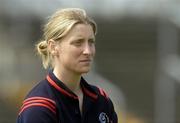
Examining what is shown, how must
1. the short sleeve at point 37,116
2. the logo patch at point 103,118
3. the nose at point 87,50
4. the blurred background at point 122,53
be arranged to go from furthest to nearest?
the blurred background at point 122,53 < the logo patch at point 103,118 < the nose at point 87,50 < the short sleeve at point 37,116

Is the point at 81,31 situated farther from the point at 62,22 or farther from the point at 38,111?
the point at 38,111

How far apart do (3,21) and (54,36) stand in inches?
379

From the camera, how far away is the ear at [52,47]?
12.8 ft

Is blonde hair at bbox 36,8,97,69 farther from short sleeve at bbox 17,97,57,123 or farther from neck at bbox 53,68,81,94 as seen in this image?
short sleeve at bbox 17,97,57,123

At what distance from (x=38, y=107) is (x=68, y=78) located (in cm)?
24

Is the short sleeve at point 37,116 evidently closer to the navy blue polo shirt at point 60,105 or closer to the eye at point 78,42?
the navy blue polo shirt at point 60,105

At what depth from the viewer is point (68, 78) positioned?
3.95 m

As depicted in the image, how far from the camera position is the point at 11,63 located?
42.9ft

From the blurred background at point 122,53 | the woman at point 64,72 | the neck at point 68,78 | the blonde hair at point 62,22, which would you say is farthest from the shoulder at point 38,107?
the blurred background at point 122,53

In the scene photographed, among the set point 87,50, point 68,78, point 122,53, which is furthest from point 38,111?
point 122,53

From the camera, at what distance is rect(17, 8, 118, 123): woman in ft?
12.5

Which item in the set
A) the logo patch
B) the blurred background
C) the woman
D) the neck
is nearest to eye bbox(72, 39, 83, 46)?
the woman

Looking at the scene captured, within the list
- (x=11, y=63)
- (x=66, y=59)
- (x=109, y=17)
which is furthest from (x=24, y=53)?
(x=66, y=59)

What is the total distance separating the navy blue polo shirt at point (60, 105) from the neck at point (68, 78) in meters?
0.02
